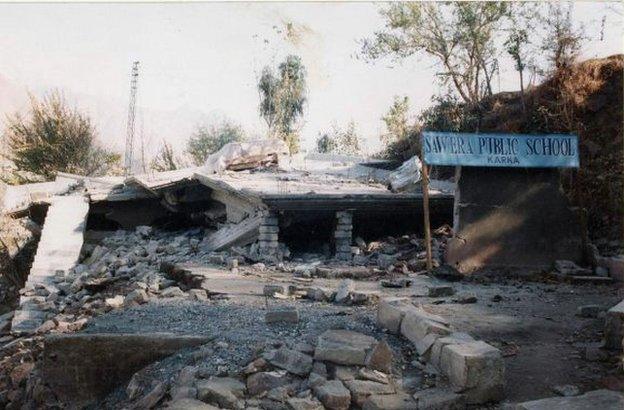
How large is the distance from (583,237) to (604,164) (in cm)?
372

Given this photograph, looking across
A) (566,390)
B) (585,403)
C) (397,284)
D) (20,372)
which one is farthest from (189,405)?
(397,284)

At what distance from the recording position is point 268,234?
1073 cm

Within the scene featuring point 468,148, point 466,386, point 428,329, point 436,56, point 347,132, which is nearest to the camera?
point 466,386

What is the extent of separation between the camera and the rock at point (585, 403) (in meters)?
2.93

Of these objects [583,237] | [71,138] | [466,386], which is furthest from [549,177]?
[71,138]

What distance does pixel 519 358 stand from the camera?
450 cm

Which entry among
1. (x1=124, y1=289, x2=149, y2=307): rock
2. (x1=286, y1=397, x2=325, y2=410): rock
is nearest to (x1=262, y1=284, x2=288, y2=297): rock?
(x1=124, y1=289, x2=149, y2=307): rock

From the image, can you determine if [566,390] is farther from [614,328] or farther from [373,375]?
[373,375]

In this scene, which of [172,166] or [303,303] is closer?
[303,303]

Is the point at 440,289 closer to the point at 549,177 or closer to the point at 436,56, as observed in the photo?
the point at 549,177

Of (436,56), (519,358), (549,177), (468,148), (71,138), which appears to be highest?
(436,56)

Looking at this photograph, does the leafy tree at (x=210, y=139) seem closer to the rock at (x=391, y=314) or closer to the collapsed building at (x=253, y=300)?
the collapsed building at (x=253, y=300)

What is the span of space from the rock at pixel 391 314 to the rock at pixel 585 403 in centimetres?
178

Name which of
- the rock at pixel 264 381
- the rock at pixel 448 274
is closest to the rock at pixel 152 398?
the rock at pixel 264 381
